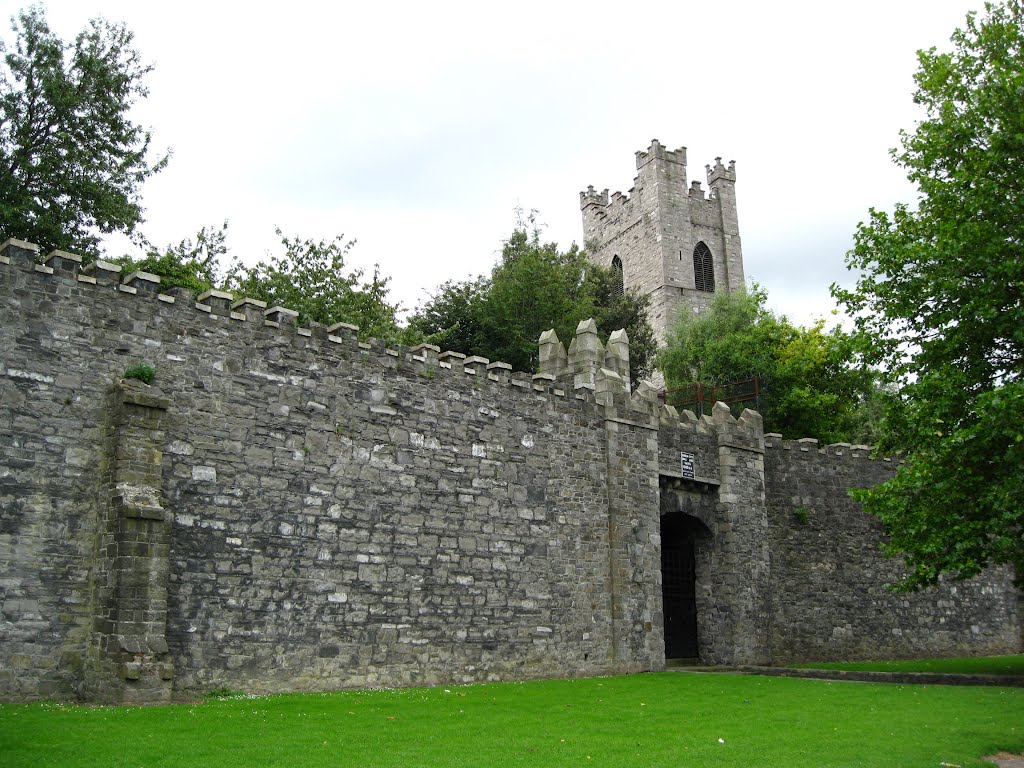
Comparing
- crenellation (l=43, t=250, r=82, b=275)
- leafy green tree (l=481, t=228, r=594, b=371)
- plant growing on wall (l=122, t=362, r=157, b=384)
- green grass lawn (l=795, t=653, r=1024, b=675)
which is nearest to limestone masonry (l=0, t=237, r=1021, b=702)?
crenellation (l=43, t=250, r=82, b=275)

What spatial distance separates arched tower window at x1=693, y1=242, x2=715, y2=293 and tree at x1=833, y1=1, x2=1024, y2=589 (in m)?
48.0

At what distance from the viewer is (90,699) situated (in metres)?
13.0

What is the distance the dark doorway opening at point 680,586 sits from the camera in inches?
958

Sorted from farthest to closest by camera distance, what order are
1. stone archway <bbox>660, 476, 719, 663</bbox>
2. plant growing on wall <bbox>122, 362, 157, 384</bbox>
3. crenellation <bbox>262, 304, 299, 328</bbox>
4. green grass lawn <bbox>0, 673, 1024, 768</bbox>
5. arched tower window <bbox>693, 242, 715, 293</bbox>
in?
arched tower window <bbox>693, 242, 715, 293</bbox> < stone archway <bbox>660, 476, 719, 663</bbox> < crenellation <bbox>262, 304, 299, 328</bbox> < plant growing on wall <bbox>122, 362, 157, 384</bbox> < green grass lawn <bbox>0, 673, 1024, 768</bbox>

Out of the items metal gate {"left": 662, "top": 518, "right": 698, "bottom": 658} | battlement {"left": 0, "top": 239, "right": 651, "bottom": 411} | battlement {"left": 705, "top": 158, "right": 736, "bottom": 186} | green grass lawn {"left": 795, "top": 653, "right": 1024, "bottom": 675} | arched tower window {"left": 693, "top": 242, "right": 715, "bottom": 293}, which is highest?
battlement {"left": 705, "top": 158, "right": 736, "bottom": 186}

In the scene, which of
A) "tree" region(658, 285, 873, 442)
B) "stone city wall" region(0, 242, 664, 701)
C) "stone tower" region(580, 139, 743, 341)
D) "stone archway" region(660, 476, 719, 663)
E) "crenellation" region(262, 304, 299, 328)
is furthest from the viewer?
"stone tower" region(580, 139, 743, 341)

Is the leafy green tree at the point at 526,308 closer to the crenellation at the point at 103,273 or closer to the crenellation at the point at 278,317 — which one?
the crenellation at the point at 278,317

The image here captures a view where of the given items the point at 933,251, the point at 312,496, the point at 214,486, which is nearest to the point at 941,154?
the point at 933,251

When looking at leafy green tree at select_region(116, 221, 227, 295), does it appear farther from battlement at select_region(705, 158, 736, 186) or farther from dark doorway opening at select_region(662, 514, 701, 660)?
battlement at select_region(705, 158, 736, 186)

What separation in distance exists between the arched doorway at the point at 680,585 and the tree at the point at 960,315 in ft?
22.4

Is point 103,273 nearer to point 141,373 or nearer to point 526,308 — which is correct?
point 141,373

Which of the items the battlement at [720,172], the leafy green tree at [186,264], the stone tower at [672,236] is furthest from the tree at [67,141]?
the battlement at [720,172]

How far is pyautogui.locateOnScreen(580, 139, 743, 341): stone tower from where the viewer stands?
214 feet

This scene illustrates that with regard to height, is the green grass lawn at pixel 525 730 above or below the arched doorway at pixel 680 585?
below
